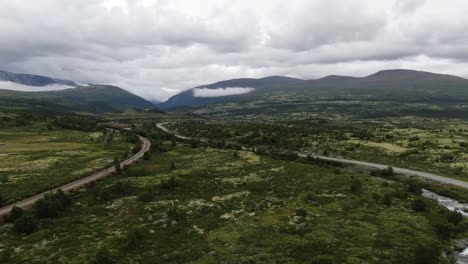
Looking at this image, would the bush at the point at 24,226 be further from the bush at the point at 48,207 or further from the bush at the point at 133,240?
the bush at the point at 133,240

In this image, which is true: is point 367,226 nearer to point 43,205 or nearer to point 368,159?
point 43,205

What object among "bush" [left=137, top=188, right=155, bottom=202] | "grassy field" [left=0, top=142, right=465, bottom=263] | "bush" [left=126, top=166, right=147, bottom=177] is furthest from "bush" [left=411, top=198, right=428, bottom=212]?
"bush" [left=126, top=166, right=147, bottom=177]

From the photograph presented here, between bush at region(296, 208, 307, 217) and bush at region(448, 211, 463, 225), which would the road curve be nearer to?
bush at region(448, 211, 463, 225)

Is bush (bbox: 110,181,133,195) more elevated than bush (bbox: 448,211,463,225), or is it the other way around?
bush (bbox: 110,181,133,195)

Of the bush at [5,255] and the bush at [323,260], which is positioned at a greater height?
the bush at [5,255]

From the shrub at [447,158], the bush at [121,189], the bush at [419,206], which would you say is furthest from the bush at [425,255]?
the shrub at [447,158]

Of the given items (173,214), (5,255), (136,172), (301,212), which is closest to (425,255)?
(301,212)
